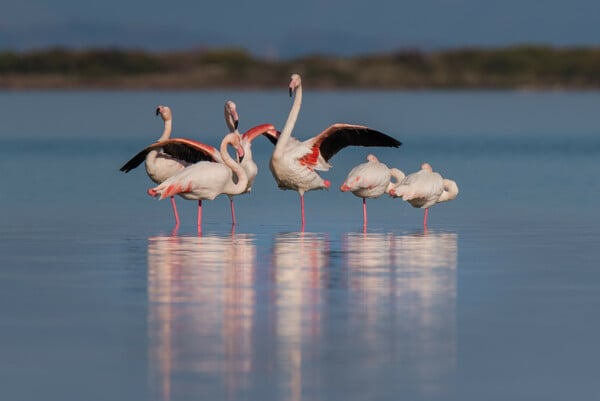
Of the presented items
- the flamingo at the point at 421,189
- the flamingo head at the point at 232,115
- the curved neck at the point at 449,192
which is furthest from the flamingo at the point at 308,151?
the curved neck at the point at 449,192

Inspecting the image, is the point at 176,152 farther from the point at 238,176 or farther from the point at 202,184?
the point at 202,184

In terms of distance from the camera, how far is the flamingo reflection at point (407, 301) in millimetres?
8906

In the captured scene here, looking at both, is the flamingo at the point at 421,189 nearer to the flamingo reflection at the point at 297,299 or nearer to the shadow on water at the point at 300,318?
the flamingo reflection at the point at 297,299

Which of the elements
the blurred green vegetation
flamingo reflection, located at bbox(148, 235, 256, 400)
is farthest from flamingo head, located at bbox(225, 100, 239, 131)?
the blurred green vegetation

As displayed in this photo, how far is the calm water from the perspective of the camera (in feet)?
27.6

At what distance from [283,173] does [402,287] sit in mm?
5954

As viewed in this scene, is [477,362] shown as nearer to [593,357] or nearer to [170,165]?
[593,357]

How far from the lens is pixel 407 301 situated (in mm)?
10852

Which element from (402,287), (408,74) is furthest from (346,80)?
(402,287)

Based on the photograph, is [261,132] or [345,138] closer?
[345,138]

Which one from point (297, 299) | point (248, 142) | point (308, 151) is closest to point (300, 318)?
point (297, 299)

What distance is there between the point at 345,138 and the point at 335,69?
65.6 meters

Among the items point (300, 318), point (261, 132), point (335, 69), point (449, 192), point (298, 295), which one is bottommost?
point (300, 318)

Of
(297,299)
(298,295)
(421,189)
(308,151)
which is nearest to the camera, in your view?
(297,299)
